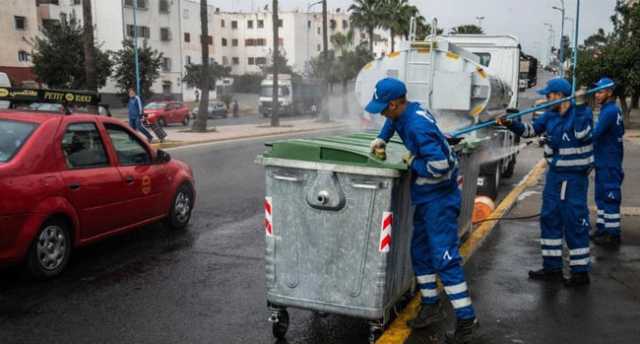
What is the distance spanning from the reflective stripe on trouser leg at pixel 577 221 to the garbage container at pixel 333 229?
190 cm

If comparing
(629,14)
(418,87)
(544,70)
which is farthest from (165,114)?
(544,70)

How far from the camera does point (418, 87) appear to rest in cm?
975

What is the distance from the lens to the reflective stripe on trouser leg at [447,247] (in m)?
4.14

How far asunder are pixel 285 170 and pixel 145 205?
11.0ft

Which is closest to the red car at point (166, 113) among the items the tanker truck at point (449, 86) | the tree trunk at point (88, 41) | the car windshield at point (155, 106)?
the car windshield at point (155, 106)

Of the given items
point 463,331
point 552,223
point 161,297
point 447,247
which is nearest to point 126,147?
point 161,297

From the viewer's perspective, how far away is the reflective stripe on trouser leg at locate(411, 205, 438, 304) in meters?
4.30

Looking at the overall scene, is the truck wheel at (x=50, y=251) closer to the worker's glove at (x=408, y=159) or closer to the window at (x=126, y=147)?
the window at (x=126, y=147)

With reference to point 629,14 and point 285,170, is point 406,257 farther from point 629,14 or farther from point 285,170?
point 629,14

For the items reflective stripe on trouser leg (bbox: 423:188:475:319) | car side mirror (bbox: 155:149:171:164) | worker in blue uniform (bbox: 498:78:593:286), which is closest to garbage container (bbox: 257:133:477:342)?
reflective stripe on trouser leg (bbox: 423:188:475:319)

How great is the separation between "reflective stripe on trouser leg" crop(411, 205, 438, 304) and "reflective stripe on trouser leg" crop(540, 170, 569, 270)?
1.77 meters

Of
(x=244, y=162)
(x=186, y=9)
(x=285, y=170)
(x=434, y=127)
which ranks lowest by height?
(x=244, y=162)

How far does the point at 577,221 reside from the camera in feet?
18.0

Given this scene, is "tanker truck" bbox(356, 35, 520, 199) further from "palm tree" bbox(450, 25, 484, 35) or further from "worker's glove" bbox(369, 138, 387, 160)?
"palm tree" bbox(450, 25, 484, 35)
